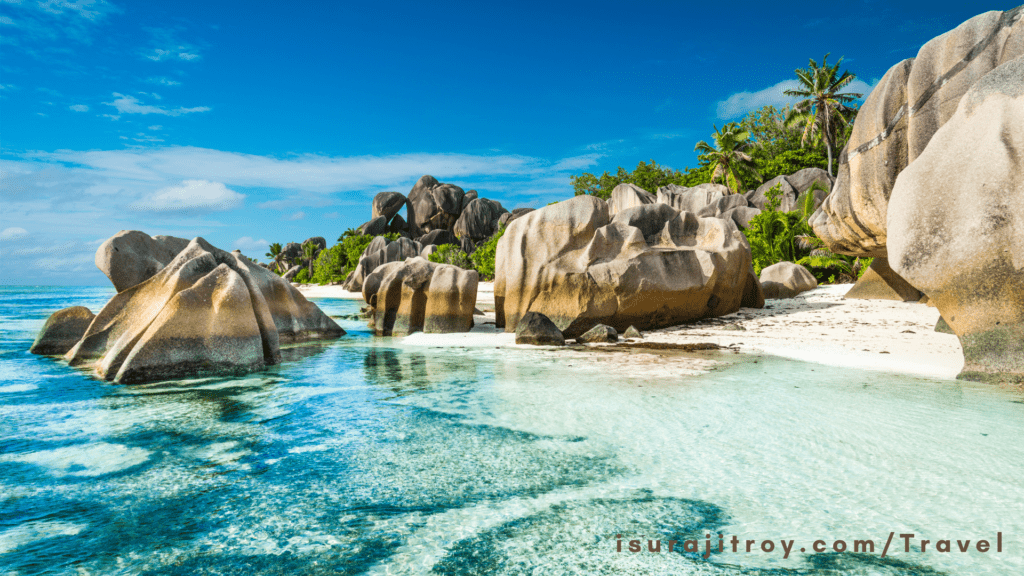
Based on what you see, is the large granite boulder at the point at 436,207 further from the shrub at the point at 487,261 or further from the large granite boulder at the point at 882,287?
the large granite boulder at the point at 882,287

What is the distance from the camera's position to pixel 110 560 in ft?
9.12

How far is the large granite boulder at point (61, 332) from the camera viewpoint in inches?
420

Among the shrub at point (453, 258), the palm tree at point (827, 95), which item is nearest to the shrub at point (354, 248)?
the shrub at point (453, 258)

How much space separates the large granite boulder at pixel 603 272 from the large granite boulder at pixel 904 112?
8.98 ft

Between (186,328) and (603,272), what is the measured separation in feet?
24.2

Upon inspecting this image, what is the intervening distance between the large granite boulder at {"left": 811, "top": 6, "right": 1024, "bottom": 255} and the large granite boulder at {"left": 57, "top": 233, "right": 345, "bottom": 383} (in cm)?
854

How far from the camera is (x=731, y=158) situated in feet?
128

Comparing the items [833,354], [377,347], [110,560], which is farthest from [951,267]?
[377,347]

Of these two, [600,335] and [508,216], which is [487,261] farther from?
[600,335]

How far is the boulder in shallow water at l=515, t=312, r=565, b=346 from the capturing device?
10758mm

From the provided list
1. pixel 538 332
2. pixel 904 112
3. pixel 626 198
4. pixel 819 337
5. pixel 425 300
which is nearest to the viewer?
pixel 904 112

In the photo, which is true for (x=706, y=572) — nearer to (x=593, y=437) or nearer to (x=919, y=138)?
(x=593, y=437)

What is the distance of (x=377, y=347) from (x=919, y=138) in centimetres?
981

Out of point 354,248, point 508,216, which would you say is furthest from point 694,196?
point 354,248
